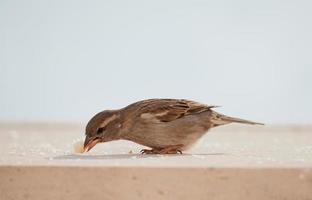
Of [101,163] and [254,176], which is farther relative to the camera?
[101,163]

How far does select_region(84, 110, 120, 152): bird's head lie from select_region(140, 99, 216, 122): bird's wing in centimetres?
21

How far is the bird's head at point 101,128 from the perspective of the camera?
493 cm

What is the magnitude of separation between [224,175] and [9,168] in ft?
3.57

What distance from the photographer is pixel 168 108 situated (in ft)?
17.0

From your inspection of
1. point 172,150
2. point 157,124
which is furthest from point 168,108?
point 172,150

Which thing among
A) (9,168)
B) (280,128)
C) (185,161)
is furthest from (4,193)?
(280,128)

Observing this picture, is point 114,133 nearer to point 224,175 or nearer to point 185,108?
point 185,108

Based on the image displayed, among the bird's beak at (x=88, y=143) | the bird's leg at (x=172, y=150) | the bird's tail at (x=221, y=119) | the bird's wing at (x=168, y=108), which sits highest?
the bird's wing at (x=168, y=108)

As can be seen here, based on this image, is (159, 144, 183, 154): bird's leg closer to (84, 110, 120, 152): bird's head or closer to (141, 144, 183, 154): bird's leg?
(141, 144, 183, 154): bird's leg

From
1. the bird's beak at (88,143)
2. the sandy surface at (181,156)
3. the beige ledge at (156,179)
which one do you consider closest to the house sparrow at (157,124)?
the bird's beak at (88,143)

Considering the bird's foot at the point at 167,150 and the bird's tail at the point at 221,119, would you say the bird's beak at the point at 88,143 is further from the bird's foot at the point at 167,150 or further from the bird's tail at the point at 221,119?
the bird's tail at the point at 221,119

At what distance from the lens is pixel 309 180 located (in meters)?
3.65

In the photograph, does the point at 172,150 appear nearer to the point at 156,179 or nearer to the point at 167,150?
the point at 167,150

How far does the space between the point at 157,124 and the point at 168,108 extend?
0.52 ft
